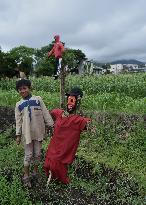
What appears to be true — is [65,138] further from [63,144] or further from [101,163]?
[101,163]

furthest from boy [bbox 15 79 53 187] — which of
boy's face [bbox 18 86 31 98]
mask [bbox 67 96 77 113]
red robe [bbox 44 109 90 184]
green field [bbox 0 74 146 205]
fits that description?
green field [bbox 0 74 146 205]

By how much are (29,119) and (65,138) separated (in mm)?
582

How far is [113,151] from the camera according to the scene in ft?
28.3

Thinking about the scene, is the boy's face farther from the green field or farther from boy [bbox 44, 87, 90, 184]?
the green field

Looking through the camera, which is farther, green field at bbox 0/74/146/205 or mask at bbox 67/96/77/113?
mask at bbox 67/96/77/113

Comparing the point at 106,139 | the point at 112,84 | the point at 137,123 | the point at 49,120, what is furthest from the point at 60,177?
the point at 112,84

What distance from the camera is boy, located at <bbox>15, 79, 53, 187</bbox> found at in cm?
647

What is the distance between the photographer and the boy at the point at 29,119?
6473 mm

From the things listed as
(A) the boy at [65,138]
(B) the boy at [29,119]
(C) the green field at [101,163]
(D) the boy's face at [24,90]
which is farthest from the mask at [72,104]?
(C) the green field at [101,163]

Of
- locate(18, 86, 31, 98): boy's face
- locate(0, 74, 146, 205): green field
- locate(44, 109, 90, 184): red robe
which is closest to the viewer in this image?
locate(0, 74, 146, 205): green field

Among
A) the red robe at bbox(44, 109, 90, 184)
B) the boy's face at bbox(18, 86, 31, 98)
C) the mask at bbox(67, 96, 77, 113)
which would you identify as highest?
the boy's face at bbox(18, 86, 31, 98)

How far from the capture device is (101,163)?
25.5ft

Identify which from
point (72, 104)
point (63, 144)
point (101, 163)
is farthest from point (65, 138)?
point (101, 163)

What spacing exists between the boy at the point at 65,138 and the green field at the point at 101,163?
0.84 ft
